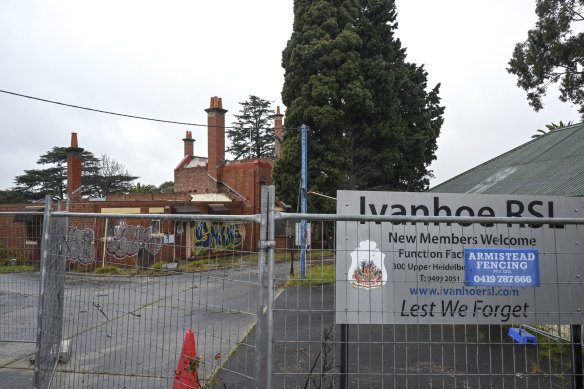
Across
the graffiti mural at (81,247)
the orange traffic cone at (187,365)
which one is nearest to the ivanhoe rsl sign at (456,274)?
the orange traffic cone at (187,365)

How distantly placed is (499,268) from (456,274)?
387 millimetres

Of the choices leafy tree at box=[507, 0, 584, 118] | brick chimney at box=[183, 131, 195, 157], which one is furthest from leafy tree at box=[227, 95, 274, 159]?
leafy tree at box=[507, 0, 584, 118]

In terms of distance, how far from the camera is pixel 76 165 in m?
30.6

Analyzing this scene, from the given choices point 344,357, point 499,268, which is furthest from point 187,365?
point 499,268

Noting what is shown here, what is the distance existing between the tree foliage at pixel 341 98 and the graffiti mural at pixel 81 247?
1571cm

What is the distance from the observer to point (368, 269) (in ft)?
11.4

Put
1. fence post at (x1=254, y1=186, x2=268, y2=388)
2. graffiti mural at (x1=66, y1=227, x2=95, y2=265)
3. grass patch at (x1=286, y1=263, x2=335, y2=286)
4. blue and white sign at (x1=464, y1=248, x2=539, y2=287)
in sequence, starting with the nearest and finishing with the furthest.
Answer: fence post at (x1=254, y1=186, x2=268, y2=388), grass patch at (x1=286, y1=263, x2=335, y2=286), blue and white sign at (x1=464, y1=248, x2=539, y2=287), graffiti mural at (x1=66, y1=227, x2=95, y2=265)

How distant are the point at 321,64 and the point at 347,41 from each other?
174 cm

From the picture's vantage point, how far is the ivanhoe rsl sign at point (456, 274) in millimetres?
3389

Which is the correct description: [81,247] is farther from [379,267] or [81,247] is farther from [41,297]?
[379,267]

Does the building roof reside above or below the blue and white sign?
above

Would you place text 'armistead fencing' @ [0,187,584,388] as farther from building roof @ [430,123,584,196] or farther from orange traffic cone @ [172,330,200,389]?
building roof @ [430,123,584,196]

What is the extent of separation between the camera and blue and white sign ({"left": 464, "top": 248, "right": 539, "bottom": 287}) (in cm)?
335

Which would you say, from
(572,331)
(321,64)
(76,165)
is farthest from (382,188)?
(76,165)
